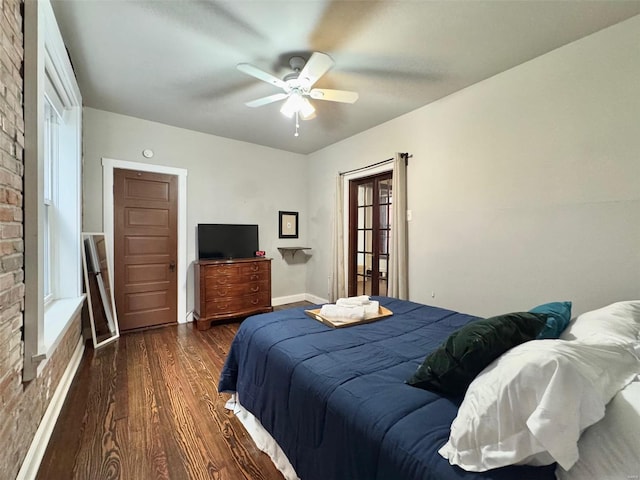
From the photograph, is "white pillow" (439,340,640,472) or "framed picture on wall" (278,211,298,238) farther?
"framed picture on wall" (278,211,298,238)

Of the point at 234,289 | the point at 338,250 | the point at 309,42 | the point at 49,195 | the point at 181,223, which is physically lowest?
the point at 234,289

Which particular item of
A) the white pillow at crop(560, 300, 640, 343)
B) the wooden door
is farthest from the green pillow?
the wooden door

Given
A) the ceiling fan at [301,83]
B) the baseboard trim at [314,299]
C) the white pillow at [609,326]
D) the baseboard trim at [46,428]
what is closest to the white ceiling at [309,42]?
the ceiling fan at [301,83]

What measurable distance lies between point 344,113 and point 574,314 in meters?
3.06

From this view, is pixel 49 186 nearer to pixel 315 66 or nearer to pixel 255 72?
pixel 255 72

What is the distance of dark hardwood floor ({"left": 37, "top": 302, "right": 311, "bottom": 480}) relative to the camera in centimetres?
155

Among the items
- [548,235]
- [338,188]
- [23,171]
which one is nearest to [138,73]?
[23,171]

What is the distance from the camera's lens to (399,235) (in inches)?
137

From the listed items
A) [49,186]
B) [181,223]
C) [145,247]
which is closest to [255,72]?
[49,186]

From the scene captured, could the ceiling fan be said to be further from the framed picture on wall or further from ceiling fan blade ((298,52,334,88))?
the framed picture on wall

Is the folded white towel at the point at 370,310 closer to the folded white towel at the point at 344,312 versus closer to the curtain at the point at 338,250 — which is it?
the folded white towel at the point at 344,312

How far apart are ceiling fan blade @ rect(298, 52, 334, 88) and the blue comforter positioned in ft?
6.19

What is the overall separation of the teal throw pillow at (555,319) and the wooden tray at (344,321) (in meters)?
0.95

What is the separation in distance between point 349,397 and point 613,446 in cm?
75
